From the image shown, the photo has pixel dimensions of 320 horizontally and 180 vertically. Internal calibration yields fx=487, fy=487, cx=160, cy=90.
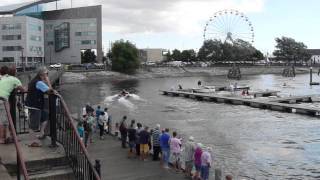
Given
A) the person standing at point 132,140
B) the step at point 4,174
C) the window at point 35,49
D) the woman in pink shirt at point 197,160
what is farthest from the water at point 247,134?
the window at point 35,49

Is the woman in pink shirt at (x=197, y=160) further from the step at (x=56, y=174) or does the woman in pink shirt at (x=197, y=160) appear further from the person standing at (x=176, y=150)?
the step at (x=56, y=174)

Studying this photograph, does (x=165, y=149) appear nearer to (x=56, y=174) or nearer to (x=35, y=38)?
(x=56, y=174)

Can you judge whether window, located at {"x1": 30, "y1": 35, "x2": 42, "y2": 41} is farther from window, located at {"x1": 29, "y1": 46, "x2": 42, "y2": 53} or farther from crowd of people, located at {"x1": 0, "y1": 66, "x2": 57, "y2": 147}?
crowd of people, located at {"x1": 0, "y1": 66, "x2": 57, "y2": 147}

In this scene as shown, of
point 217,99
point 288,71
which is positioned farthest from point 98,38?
point 217,99

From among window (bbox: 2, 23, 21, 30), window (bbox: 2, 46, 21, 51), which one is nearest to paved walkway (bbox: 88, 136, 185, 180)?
window (bbox: 2, 46, 21, 51)

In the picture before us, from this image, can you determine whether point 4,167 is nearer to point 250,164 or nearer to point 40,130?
point 40,130

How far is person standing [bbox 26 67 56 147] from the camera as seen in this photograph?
10578 mm

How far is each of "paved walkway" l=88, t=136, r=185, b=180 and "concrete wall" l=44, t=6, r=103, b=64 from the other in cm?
14091

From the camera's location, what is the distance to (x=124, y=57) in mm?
155000

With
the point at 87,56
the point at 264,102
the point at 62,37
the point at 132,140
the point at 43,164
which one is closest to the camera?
the point at 43,164

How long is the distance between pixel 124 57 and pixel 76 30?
21.6 metres

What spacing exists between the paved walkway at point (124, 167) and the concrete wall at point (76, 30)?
14091cm

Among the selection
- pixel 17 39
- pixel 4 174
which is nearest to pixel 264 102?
pixel 4 174

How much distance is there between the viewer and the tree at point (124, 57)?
154m
